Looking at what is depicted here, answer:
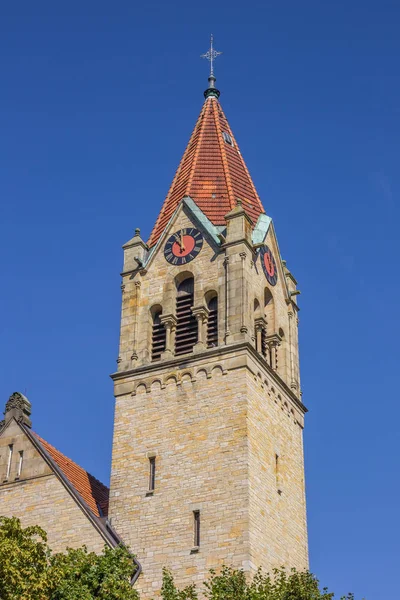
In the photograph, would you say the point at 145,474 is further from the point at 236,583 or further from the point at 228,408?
the point at 236,583

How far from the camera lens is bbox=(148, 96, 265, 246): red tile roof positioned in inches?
1597

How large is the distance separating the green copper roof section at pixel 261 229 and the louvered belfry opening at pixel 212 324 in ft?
9.53

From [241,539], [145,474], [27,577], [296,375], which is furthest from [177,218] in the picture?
[27,577]

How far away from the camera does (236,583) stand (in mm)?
27047

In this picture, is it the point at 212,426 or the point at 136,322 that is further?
the point at 136,322

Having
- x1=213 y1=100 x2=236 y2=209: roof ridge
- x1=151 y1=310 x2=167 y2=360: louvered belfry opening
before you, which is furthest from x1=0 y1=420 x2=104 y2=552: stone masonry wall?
x1=213 y1=100 x2=236 y2=209: roof ridge

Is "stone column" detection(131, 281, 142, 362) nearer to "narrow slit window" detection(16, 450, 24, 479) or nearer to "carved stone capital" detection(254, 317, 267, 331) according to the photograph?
"carved stone capital" detection(254, 317, 267, 331)

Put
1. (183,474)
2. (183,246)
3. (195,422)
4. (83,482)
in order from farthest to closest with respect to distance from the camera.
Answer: (183,246)
(83,482)
(195,422)
(183,474)

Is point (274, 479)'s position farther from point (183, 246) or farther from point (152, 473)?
point (183, 246)

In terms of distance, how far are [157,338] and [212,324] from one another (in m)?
2.09

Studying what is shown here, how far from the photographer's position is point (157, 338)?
37.8m

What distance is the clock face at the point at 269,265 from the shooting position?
3919 centimetres

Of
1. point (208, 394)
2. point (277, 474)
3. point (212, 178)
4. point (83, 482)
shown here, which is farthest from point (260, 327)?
point (83, 482)

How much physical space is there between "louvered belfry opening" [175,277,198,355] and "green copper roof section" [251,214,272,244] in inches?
108
